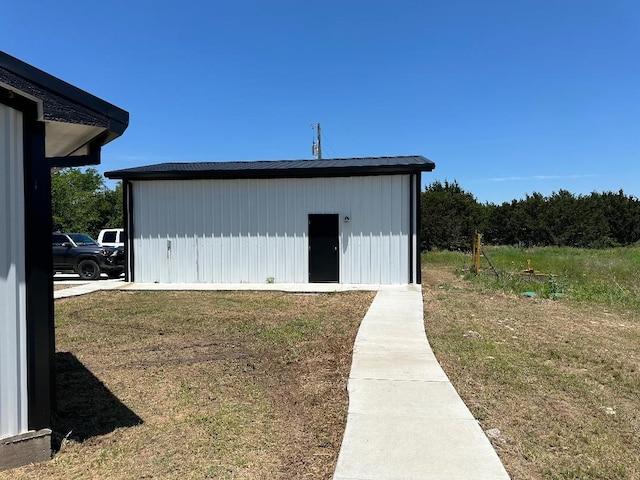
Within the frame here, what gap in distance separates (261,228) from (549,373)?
31.9 ft

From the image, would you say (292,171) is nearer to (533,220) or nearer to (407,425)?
(407,425)

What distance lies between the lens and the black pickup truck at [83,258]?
16.1m

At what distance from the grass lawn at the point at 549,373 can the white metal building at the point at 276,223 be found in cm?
270

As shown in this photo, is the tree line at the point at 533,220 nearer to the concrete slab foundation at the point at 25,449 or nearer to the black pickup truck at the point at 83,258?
the black pickup truck at the point at 83,258

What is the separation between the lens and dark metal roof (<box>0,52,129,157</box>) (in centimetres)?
306

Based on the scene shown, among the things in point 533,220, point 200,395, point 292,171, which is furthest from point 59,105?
point 533,220

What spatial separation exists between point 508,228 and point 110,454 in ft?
138

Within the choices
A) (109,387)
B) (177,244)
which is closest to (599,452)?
(109,387)

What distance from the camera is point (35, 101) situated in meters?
3.24

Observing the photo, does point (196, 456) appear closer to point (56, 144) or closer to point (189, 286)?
point (56, 144)

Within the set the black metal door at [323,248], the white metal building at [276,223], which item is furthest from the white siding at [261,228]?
the black metal door at [323,248]

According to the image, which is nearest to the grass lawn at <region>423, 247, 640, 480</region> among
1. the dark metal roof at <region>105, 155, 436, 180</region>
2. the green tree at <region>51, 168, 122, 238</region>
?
the dark metal roof at <region>105, 155, 436, 180</region>

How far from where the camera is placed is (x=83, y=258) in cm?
1622

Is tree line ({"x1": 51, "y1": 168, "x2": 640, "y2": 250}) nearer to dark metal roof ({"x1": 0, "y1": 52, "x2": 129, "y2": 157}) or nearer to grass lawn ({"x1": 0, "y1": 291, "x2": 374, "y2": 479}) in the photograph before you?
grass lawn ({"x1": 0, "y1": 291, "x2": 374, "y2": 479})
